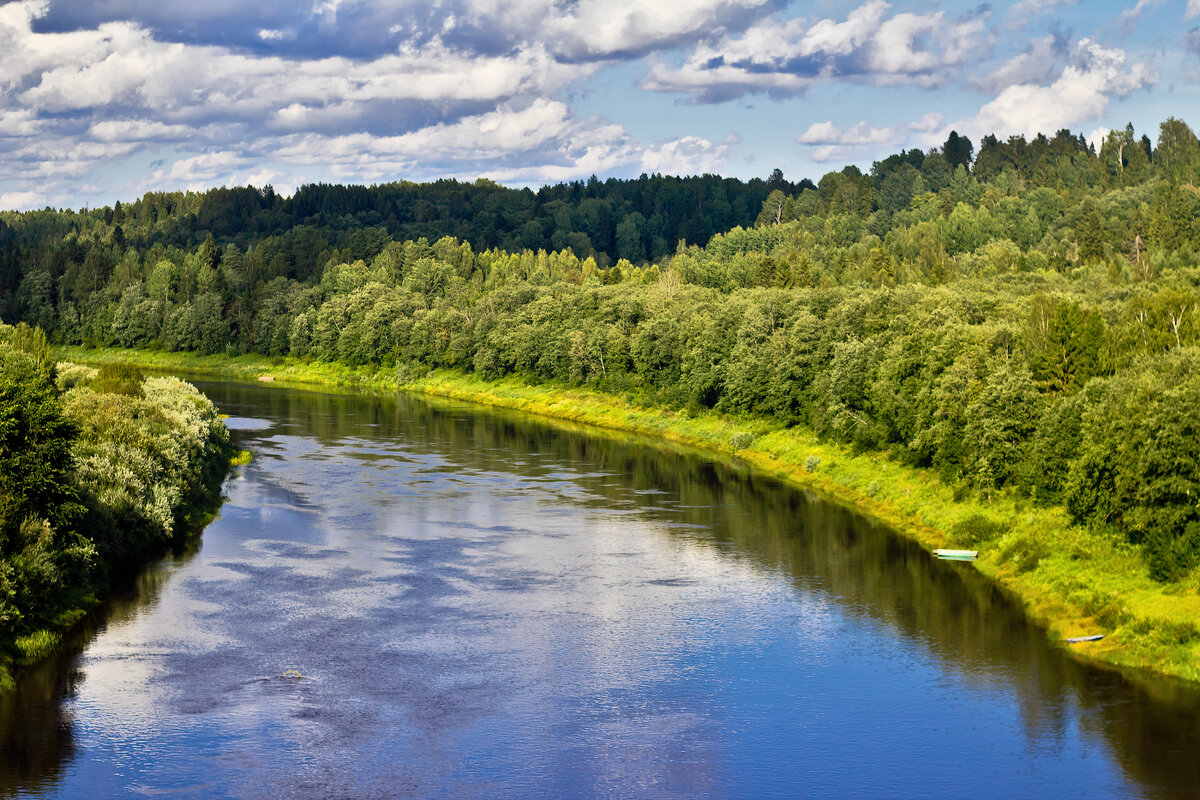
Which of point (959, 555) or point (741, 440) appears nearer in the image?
point (959, 555)

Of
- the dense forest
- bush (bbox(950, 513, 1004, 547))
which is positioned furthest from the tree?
the dense forest

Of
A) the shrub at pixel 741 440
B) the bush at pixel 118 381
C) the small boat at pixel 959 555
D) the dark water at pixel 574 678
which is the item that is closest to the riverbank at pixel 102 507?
the bush at pixel 118 381

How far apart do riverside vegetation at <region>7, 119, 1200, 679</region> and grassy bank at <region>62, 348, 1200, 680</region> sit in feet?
0.51

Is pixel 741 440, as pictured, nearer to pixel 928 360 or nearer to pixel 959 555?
pixel 928 360

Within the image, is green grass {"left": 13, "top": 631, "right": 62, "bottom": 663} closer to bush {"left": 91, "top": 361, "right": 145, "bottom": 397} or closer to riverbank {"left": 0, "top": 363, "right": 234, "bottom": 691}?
riverbank {"left": 0, "top": 363, "right": 234, "bottom": 691}

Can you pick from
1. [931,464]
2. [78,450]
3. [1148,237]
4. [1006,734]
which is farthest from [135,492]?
[1148,237]

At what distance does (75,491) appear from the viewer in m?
50.5

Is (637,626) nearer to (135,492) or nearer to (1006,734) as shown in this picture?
(1006,734)

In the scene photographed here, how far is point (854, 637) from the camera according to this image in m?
48.8

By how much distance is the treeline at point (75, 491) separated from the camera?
4559cm

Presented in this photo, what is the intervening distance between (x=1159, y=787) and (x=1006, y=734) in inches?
206

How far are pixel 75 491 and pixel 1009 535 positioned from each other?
149ft

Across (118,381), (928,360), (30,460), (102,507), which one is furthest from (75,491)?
(928,360)

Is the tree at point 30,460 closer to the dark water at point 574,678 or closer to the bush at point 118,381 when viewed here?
the dark water at point 574,678
